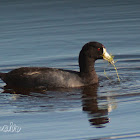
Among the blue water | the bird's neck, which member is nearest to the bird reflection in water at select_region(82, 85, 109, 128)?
the blue water

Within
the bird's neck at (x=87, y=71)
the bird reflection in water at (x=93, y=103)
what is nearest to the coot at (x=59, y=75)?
the bird's neck at (x=87, y=71)

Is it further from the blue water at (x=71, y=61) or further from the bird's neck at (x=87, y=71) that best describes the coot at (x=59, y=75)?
the blue water at (x=71, y=61)

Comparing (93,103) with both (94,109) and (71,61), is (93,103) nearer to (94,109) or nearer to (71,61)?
(94,109)

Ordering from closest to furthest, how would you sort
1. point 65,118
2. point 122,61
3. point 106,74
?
1. point 65,118
2. point 106,74
3. point 122,61

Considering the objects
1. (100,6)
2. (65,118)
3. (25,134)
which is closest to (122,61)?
(65,118)

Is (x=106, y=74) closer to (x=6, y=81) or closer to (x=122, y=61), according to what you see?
(x=122, y=61)

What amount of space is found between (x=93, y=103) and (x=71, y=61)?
11.8ft

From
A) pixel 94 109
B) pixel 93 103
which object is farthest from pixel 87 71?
pixel 94 109

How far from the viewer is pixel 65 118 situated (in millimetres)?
8148

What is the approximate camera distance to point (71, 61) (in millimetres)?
12680

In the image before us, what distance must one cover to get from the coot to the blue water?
0.32 meters

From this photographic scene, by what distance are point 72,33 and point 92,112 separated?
706 centimetres

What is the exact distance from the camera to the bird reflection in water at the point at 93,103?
8.06 metres

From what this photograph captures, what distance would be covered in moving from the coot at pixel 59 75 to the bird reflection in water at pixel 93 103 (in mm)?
200
